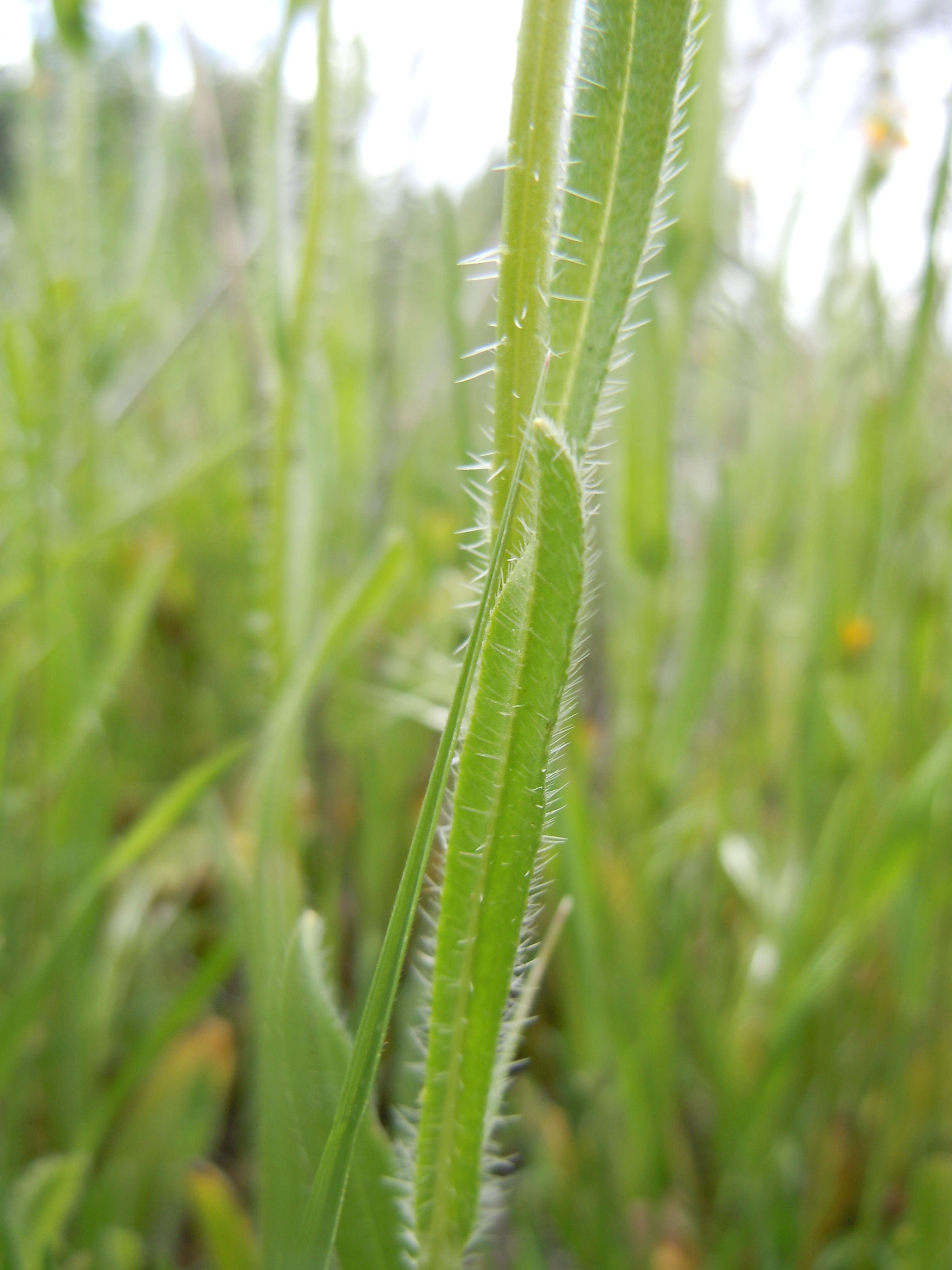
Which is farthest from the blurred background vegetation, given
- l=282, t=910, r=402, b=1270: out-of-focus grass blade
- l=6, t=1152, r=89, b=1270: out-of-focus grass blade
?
l=282, t=910, r=402, b=1270: out-of-focus grass blade

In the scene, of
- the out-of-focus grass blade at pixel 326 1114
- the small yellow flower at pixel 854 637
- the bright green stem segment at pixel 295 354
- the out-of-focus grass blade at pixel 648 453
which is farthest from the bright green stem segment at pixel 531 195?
the small yellow flower at pixel 854 637

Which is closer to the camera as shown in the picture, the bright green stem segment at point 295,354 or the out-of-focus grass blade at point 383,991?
the out-of-focus grass blade at point 383,991

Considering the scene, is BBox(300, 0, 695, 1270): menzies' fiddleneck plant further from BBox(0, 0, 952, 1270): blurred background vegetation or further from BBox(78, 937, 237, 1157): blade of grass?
BBox(78, 937, 237, 1157): blade of grass

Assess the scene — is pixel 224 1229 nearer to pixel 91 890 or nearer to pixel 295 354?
pixel 91 890

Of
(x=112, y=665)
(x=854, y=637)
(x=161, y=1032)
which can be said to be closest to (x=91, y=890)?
(x=161, y=1032)

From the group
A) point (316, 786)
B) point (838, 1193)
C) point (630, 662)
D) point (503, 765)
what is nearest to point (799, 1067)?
A: point (838, 1193)

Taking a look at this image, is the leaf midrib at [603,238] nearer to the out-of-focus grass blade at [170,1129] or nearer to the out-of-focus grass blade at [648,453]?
the out-of-focus grass blade at [648,453]
